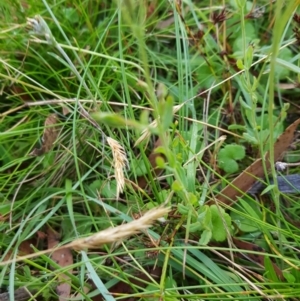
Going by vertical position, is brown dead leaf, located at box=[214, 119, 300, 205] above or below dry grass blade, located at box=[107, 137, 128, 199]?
below

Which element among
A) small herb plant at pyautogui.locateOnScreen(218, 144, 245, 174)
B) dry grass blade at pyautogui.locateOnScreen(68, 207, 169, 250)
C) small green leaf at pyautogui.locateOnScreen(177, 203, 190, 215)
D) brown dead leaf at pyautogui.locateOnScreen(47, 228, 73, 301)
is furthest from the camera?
small herb plant at pyautogui.locateOnScreen(218, 144, 245, 174)

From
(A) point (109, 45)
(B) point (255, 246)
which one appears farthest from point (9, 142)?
(B) point (255, 246)

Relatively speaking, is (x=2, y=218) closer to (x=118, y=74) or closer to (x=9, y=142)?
(x=9, y=142)

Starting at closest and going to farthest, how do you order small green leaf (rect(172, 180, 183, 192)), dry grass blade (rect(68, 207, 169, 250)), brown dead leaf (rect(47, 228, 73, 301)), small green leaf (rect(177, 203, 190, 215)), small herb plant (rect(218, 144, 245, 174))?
1. dry grass blade (rect(68, 207, 169, 250))
2. small green leaf (rect(172, 180, 183, 192))
3. small green leaf (rect(177, 203, 190, 215))
4. brown dead leaf (rect(47, 228, 73, 301))
5. small herb plant (rect(218, 144, 245, 174))

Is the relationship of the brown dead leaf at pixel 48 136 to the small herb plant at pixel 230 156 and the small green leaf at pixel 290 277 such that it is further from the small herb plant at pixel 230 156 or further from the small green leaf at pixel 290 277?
the small green leaf at pixel 290 277

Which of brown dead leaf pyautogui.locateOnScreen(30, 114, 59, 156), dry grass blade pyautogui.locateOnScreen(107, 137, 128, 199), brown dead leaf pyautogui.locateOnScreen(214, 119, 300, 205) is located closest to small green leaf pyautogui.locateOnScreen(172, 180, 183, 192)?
dry grass blade pyautogui.locateOnScreen(107, 137, 128, 199)

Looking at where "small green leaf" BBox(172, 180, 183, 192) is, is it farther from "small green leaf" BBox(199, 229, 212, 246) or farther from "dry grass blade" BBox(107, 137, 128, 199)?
"small green leaf" BBox(199, 229, 212, 246)

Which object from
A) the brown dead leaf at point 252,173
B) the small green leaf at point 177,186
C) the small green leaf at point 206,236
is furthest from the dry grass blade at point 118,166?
the brown dead leaf at point 252,173
